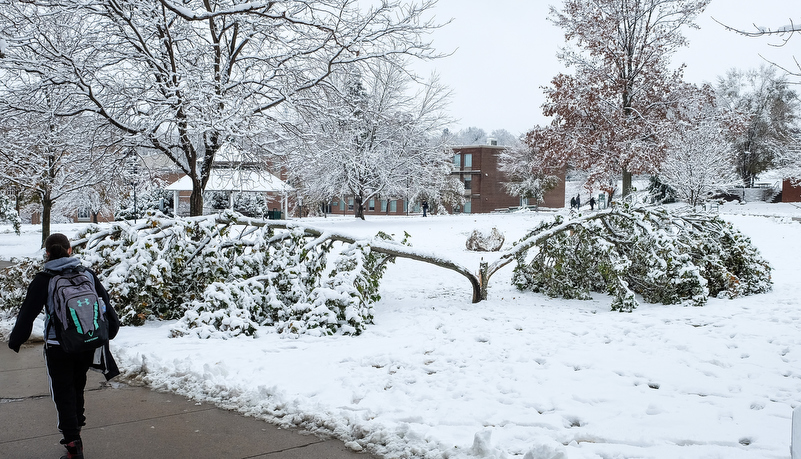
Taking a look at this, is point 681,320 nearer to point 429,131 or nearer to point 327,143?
point 327,143

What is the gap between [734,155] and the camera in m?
39.7

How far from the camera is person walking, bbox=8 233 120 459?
378 centimetres

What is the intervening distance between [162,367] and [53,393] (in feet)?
6.60

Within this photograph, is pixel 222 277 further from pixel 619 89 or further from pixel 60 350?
pixel 619 89

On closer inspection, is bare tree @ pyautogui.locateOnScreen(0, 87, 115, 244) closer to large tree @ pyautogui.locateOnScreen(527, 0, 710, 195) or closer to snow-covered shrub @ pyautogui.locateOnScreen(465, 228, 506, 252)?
snow-covered shrub @ pyautogui.locateOnScreen(465, 228, 506, 252)

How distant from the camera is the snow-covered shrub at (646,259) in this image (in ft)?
28.6

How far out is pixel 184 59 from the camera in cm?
1123

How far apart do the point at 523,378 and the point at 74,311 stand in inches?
152

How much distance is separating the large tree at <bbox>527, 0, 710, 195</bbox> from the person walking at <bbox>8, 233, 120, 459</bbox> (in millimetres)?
21873

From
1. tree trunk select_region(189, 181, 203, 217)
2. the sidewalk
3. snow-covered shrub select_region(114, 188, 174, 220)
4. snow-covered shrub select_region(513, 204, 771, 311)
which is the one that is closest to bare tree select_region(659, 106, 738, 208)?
snow-covered shrub select_region(513, 204, 771, 311)

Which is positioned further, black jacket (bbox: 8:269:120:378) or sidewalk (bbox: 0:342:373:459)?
sidewalk (bbox: 0:342:373:459)

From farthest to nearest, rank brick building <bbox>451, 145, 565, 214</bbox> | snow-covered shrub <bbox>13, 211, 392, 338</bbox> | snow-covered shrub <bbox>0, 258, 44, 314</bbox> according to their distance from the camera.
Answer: brick building <bbox>451, 145, 565, 214</bbox> → snow-covered shrub <bbox>0, 258, 44, 314</bbox> → snow-covered shrub <bbox>13, 211, 392, 338</bbox>

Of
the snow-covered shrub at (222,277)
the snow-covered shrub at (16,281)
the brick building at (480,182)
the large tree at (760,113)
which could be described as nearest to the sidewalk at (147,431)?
the snow-covered shrub at (222,277)

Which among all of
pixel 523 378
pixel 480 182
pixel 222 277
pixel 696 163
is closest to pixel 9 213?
pixel 222 277
